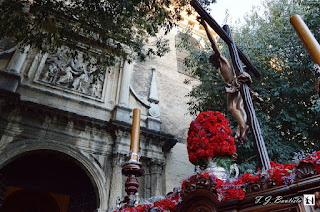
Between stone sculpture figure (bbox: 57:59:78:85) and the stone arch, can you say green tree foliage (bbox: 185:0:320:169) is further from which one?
stone sculpture figure (bbox: 57:59:78:85)

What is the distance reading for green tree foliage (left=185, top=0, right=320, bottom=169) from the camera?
741 cm

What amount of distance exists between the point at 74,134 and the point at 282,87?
6.37 meters

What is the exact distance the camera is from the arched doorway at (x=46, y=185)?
823 cm

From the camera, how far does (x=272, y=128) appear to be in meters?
8.01

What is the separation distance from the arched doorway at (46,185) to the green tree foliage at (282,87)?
16.2 ft

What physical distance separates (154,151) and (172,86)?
4.50m

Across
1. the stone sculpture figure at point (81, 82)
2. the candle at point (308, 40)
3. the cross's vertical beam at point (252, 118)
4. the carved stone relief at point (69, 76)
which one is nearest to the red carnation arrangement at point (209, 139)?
the cross's vertical beam at point (252, 118)

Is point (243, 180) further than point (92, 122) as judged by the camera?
No

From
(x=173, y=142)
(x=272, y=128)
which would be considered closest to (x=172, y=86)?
(x=173, y=142)

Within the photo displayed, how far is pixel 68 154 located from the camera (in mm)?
7602

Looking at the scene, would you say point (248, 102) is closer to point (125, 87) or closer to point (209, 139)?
point (209, 139)

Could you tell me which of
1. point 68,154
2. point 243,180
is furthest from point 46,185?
point 243,180

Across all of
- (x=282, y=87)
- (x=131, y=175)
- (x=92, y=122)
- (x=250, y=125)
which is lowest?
(x=131, y=175)

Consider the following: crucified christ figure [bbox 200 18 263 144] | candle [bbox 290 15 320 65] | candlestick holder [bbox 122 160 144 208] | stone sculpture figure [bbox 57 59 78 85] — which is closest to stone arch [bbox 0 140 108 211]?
stone sculpture figure [bbox 57 59 78 85]
